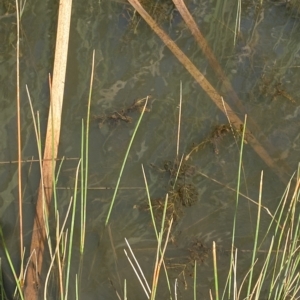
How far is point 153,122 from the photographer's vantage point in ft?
8.19

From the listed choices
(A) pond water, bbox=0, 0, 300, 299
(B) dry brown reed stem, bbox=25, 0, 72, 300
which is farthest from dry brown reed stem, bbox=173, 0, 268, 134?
(B) dry brown reed stem, bbox=25, 0, 72, 300

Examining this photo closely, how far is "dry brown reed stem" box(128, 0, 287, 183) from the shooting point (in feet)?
7.75

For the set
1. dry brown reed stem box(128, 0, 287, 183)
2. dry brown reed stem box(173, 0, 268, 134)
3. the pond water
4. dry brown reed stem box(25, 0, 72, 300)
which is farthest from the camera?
dry brown reed stem box(173, 0, 268, 134)

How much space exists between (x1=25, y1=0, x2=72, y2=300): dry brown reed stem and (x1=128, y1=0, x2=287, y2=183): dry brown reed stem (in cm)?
46

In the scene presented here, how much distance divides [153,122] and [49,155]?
550 mm

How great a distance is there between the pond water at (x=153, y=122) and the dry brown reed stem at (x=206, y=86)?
0.09 ft

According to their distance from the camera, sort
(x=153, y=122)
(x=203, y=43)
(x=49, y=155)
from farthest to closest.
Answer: (x=203, y=43)
(x=153, y=122)
(x=49, y=155)

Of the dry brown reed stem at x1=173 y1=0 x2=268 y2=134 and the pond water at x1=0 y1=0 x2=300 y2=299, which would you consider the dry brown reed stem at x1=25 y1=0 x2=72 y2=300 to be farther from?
the dry brown reed stem at x1=173 y1=0 x2=268 y2=134

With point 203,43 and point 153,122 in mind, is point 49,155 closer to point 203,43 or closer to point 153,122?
point 153,122

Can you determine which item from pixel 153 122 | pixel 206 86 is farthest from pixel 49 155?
pixel 206 86

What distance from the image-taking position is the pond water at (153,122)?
2119 millimetres

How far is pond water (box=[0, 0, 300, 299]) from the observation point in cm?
212

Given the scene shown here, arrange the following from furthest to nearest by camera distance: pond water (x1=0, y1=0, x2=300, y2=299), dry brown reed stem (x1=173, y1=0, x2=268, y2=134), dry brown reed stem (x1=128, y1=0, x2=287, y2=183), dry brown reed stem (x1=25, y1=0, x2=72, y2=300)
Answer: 1. dry brown reed stem (x1=173, y1=0, x2=268, y2=134)
2. dry brown reed stem (x1=128, y1=0, x2=287, y2=183)
3. pond water (x1=0, y1=0, x2=300, y2=299)
4. dry brown reed stem (x1=25, y1=0, x2=72, y2=300)

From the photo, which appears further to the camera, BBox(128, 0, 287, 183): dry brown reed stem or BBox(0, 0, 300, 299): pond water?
BBox(128, 0, 287, 183): dry brown reed stem
